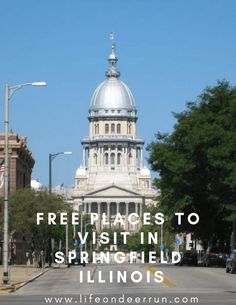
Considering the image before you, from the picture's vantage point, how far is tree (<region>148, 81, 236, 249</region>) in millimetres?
77438

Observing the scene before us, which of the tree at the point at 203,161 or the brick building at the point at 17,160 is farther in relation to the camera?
the brick building at the point at 17,160

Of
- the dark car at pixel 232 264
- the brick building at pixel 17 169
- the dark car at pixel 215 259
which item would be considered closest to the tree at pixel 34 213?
the dark car at pixel 215 259

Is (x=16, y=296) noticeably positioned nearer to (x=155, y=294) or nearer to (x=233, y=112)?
(x=155, y=294)

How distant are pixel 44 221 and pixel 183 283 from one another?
45133mm

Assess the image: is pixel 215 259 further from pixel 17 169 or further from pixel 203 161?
pixel 17 169

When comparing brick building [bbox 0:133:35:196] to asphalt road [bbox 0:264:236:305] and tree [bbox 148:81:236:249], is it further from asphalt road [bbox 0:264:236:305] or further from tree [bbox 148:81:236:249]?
asphalt road [bbox 0:264:236:305]

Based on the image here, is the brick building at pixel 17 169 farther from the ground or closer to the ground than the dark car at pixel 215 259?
farther from the ground

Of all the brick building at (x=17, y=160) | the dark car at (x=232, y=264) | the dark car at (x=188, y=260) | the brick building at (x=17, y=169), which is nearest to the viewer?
the dark car at (x=232, y=264)

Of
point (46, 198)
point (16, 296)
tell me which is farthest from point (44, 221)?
point (16, 296)

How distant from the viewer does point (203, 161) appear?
80312mm

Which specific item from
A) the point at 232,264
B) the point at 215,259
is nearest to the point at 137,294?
the point at 232,264

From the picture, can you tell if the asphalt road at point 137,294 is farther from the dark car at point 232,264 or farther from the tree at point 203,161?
the tree at point 203,161

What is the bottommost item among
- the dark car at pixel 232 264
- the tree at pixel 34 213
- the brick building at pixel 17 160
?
the dark car at pixel 232 264

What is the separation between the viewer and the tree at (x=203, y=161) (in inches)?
3049
